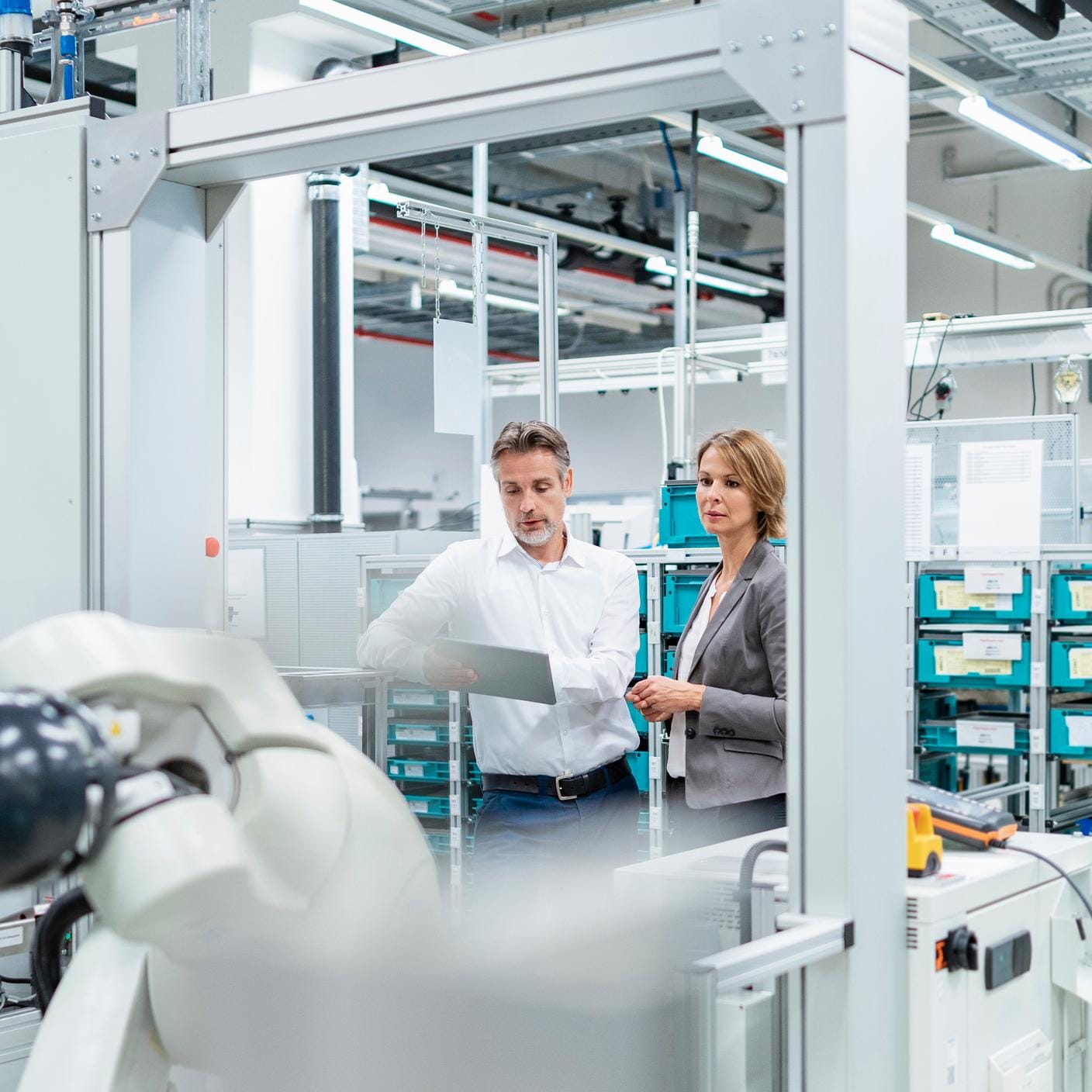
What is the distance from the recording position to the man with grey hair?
8.21 ft

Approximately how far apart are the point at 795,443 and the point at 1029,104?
25.9ft

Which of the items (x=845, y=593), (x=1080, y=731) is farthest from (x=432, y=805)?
(x=845, y=593)

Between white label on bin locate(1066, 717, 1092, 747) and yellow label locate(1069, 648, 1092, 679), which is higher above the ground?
yellow label locate(1069, 648, 1092, 679)

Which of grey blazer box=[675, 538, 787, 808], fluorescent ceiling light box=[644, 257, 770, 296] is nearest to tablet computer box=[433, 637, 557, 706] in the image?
grey blazer box=[675, 538, 787, 808]

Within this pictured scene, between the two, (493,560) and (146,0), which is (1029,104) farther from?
(146,0)

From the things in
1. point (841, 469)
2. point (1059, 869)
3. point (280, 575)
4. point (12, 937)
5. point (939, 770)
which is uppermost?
point (841, 469)

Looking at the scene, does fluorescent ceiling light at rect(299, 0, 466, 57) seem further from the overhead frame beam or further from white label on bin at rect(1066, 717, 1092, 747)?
white label on bin at rect(1066, 717, 1092, 747)

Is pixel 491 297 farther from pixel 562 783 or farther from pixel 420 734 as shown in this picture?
pixel 562 783

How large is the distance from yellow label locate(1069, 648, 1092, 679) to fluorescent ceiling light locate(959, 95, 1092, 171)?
2212 mm

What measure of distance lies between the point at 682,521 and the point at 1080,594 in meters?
1.70

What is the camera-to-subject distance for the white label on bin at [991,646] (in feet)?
18.8

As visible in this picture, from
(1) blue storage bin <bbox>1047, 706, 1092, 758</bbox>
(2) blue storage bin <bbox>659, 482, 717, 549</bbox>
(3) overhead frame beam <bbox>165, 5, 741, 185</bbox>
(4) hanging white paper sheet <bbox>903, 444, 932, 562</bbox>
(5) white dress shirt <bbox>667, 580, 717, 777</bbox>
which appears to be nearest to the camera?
(3) overhead frame beam <bbox>165, 5, 741, 185</bbox>

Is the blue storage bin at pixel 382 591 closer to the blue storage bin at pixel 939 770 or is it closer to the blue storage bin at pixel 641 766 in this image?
the blue storage bin at pixel 641 766

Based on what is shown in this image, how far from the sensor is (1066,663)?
5.60 meters
